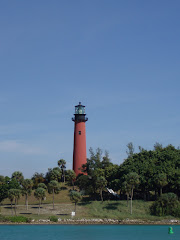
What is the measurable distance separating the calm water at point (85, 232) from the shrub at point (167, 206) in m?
8.72

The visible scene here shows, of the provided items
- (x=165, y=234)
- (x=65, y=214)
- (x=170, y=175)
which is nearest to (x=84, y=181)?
(x=65, y=214)

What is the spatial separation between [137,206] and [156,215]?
537 centimetres

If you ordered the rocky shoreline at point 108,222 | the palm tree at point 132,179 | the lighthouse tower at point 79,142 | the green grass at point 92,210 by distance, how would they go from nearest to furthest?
the rocky shoreline at point 108,222, the green grass at point 92,210, the palm tree at point 132,179, the lighthouse tower at point 79,142

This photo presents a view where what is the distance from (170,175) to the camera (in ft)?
241

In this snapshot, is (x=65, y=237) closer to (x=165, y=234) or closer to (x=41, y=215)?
(x=165, y=234)

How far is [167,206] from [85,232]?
22.2 m

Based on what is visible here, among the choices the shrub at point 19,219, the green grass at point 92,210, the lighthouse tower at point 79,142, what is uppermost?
the lighthouse tower at point 79,142

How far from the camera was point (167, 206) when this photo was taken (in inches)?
2697

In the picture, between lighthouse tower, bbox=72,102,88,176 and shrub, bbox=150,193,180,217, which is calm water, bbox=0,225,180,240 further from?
lighthouse tower, bbox=72,102,88,176

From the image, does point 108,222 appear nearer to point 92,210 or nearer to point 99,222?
point 99,222

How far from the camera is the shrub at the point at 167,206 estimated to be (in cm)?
6781

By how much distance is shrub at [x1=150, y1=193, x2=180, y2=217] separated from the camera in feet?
222

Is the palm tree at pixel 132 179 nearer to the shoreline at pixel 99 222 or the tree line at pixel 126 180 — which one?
the tree line at pixel 126 180

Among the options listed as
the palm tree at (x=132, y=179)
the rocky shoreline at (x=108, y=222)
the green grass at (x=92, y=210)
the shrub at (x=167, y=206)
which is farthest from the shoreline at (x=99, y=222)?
the palm tree at (x=132, y=179)
